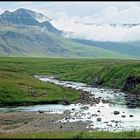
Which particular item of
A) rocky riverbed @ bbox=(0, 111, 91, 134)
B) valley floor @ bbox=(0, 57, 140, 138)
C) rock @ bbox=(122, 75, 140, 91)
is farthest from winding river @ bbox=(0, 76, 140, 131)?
rock @ bbox=(122, 75, 140, 91)

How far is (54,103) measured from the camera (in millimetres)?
106562

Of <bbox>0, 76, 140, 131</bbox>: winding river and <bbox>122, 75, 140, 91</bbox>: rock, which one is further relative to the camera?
<bbox>122, 75, 140, 91</bbox>: rock

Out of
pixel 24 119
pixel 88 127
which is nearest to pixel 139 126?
pixel 88 127

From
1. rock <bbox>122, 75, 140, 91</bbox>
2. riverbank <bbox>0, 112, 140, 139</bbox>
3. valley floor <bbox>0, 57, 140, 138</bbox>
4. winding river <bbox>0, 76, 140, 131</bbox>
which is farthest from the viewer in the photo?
rock <bbox>122, 75, 140, 91</bbox>

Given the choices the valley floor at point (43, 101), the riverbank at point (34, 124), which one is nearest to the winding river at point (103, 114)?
the riverbank at point (34, 124)

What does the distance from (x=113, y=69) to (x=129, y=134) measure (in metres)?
139

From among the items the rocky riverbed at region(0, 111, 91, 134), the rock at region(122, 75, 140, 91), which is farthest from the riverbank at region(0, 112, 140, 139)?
the rock at region(122, 75, 140, 91)

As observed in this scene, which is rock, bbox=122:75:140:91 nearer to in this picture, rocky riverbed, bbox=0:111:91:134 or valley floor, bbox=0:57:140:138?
valley floor, bbox=0:57:140:138

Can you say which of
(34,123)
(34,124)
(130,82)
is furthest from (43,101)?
(130,82)

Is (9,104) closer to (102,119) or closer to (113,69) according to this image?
(102,119)

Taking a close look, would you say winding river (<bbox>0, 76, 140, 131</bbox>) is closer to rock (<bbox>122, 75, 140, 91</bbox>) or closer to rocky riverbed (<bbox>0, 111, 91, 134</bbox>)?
rocky riverbed (<bbox>0, 111, 91, 134</bbox>)

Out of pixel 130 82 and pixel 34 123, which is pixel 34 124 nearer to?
pixel 34 123

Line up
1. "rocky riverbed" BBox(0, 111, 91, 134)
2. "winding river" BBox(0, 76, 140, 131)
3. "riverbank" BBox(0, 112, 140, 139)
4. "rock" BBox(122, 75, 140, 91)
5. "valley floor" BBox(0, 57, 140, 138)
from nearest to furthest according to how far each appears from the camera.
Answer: "valley floor" BBox(0, 57, 140, 138)
"riverbank" BBox(0, 112, 140, 139)
"rocky riverbed" BBox(0, 111, 91, 134)
"winding river" BBox(0, 76, 140, 131)
"rock" BBox(122, 75, 140, 91)

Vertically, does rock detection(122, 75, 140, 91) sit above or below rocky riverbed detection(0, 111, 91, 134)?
below
